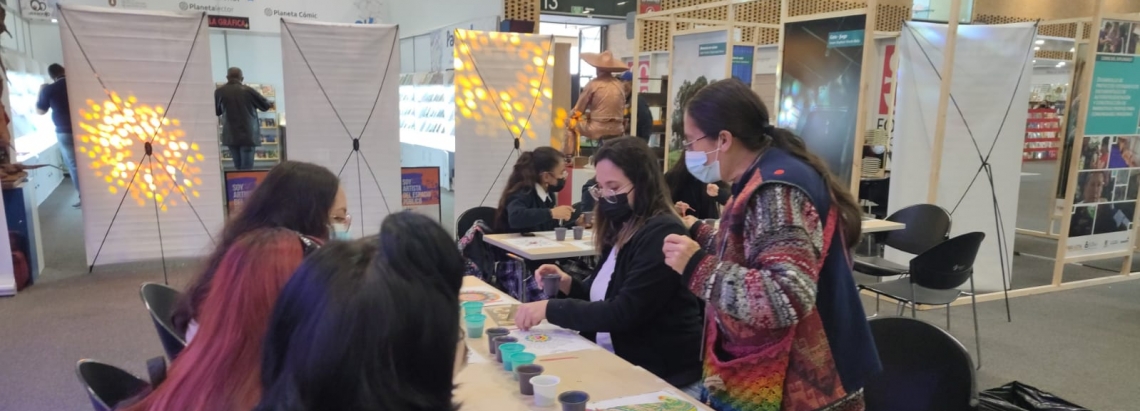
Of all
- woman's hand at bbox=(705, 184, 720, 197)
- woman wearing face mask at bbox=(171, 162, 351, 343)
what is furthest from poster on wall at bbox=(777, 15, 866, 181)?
woman wearing face mask at bbox=(171, 162, 351, 343)

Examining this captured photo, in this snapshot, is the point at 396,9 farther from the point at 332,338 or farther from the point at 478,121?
the point at 332,338

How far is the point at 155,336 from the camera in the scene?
4156 mm

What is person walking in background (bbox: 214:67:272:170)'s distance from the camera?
8.02 metres

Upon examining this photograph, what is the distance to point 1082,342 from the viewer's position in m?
4.26

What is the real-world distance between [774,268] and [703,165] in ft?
2.02

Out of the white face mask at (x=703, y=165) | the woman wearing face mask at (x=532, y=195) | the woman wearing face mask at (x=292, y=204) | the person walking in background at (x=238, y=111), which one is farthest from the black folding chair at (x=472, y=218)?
the person walking in background at (x=238, y=111)

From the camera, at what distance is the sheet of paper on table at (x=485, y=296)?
255 cm

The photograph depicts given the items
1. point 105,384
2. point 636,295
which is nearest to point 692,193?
point 636,295

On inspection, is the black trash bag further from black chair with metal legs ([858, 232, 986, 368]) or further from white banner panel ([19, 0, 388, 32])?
white banner panel ([19, 0, 388, 32])

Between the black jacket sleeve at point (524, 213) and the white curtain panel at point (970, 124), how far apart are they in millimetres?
2967

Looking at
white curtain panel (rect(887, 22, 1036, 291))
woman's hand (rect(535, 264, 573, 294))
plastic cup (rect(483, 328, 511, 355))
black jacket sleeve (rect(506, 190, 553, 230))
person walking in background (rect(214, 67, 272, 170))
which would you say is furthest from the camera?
person walking in background (rect(214, 67, 272, 170))

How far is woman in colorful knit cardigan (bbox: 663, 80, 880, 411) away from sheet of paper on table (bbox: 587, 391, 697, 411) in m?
0.11

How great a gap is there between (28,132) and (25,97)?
0.47 m

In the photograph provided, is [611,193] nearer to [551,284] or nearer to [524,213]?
[551,284]
